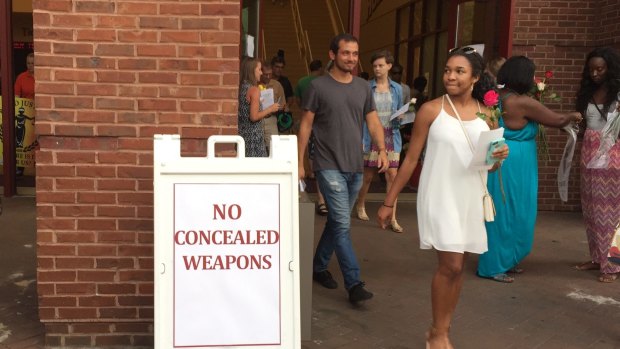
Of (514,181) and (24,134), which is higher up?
(24,134)

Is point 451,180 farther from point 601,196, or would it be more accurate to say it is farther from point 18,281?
point 18,281

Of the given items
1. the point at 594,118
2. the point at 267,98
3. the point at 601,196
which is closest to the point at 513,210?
the point at 601,196

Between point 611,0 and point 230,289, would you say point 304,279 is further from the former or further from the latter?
point 611,0

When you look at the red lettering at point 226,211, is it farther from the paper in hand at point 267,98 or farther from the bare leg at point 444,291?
the paper in hand at point 267,98

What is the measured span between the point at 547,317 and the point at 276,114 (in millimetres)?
4225

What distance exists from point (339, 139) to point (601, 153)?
2471 millimetres

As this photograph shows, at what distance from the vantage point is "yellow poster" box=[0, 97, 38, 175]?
8.98 meters

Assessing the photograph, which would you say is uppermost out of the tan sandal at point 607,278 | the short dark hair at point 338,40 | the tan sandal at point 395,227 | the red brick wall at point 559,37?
the red brick wall at point 559,37

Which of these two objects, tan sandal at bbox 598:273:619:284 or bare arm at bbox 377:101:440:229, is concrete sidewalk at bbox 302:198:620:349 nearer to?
tan sandal at bbox 598:273:619:284

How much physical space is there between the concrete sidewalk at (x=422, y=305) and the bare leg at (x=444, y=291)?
0.82ft

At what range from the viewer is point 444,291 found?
3.87 m

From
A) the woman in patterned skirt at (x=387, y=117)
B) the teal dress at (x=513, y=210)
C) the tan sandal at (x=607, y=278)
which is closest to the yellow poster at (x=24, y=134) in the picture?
the woman in patterned skirt at (x=387, y=117)

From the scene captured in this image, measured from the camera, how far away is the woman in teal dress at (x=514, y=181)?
217 inches

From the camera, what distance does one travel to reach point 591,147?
5.84 m
